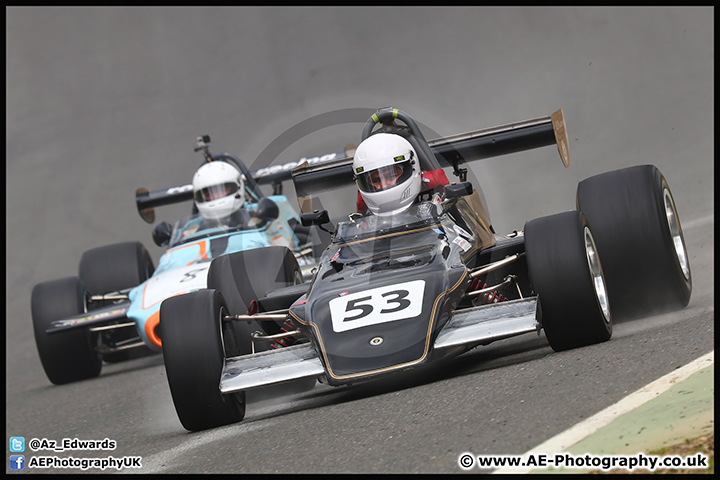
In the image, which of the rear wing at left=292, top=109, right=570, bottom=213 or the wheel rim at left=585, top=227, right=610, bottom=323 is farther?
the rear wing at left=292, top=109, right=570, bottom=213

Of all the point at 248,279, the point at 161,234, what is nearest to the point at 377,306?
the point at 248,279

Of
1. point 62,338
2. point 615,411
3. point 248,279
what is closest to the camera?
point 615,411

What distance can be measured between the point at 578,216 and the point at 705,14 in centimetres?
1543

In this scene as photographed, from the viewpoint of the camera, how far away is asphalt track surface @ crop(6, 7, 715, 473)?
5.30 metres

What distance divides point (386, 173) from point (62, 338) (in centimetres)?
489

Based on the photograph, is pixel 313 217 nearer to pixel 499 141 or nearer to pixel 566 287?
pixel 499 141

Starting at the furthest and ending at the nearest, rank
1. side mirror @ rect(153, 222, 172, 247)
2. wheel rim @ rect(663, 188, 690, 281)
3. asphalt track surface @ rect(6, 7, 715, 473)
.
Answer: side mirror @ rect(153, 222, 172, 247), wheel rim @ rect(663, 188, 690, 281), asphalt track surface @ rect(6, 7, 715, 473)

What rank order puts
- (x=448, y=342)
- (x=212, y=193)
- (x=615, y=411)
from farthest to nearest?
(x=212, y=193)
(x=448, y=342)
(x=615, y=411)

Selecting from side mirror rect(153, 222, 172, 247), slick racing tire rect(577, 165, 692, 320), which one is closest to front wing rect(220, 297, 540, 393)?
slick racing tire rect(577, 165, 692, 320)

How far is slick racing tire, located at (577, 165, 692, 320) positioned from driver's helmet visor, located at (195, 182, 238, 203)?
6.01 metres

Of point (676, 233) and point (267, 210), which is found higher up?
point (267, 210)

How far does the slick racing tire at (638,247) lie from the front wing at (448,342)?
3.48 ft

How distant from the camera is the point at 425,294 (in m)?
6.27

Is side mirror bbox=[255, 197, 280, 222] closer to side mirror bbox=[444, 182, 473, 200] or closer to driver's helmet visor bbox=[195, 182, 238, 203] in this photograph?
driver's helmet visor bbox=[195, 182, 238, 203]
